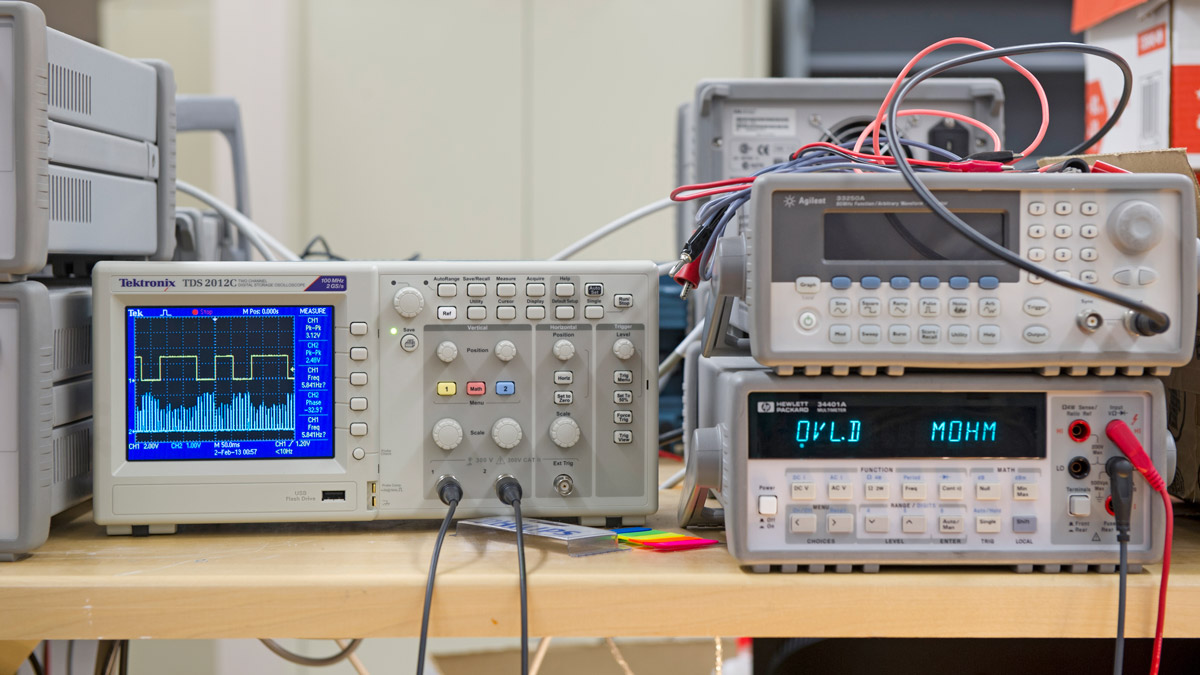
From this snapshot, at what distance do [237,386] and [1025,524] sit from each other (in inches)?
24.6

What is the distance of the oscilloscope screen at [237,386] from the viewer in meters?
0.79

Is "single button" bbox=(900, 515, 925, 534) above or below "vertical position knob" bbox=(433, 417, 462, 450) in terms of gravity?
below

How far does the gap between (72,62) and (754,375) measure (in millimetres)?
605

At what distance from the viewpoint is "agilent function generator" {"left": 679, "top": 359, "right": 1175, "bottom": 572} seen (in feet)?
2.19

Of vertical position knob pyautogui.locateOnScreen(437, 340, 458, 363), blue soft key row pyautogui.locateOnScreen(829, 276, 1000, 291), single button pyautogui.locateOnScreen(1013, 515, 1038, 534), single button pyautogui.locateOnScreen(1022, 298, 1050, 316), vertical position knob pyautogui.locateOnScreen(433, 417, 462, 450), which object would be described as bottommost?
single button pyautogui.locateOnScreen(1013, 515, 1038, 534)

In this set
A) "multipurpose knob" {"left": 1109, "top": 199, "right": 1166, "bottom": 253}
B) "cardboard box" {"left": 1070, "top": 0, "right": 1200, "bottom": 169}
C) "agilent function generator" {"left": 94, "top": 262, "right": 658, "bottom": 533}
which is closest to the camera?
"multipurpose knob" {"left": 1109, "top": 199, "right": 1166, "bottom": 253}

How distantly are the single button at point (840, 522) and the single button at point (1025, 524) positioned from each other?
0.12 metres

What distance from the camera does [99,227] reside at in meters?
0.82

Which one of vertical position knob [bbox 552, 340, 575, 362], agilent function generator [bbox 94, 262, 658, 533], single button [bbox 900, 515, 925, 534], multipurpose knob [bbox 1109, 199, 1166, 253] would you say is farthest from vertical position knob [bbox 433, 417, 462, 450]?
multipurpose knob [bbox 1109, 199, 1166, 253]

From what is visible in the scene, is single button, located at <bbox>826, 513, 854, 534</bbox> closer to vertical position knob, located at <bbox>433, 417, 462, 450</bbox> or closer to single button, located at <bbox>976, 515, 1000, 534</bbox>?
single button, located at <bbox>976, 515, 1000, 534</bbox>

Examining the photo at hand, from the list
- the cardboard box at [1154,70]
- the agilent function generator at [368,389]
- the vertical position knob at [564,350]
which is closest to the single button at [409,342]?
the agilent function generator at [368,389]

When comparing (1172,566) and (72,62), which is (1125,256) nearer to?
(1172,566)

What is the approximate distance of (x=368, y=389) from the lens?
790 millimetres

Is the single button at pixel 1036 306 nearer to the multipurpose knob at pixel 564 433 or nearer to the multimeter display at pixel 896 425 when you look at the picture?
the multimeter display at pixel 896 425
